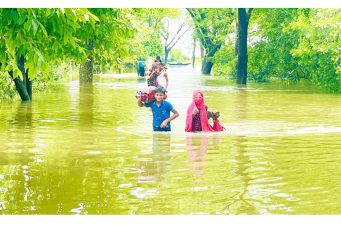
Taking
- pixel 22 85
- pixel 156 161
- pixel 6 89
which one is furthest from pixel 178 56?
pixel 156 161

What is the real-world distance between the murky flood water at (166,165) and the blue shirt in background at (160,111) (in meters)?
0.20

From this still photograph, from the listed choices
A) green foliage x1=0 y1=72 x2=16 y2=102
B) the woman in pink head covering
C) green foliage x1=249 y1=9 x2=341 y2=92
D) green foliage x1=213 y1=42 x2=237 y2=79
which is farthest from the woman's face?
green foliage x1=213 y1=42 x2=237 y2=79

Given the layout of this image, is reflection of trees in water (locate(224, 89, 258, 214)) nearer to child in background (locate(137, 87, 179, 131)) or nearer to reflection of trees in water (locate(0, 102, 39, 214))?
child in background (locate(137, 87, 179, 131))

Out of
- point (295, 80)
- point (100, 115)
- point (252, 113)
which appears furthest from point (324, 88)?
point (100, 115)

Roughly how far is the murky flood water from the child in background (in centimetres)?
23

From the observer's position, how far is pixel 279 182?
360 inches

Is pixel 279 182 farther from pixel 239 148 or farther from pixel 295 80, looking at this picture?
pixel 295 80

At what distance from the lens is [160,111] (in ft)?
48.4

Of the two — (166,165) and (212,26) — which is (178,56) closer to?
(212,26)

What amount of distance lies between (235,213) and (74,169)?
360cm

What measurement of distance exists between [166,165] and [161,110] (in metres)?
4.13

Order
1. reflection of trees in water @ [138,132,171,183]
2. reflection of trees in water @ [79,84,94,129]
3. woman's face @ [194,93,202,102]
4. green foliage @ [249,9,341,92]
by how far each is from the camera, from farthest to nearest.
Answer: green foliage @ [249,9,341,92] < reflection of trees in water @ [79,84,94,129] < woman's face @ [194,93,202,102] < reflection of trees in water @ [138,132,171,183]

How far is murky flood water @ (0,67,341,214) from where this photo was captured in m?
7.88

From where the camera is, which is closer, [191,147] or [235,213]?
[235,213]
